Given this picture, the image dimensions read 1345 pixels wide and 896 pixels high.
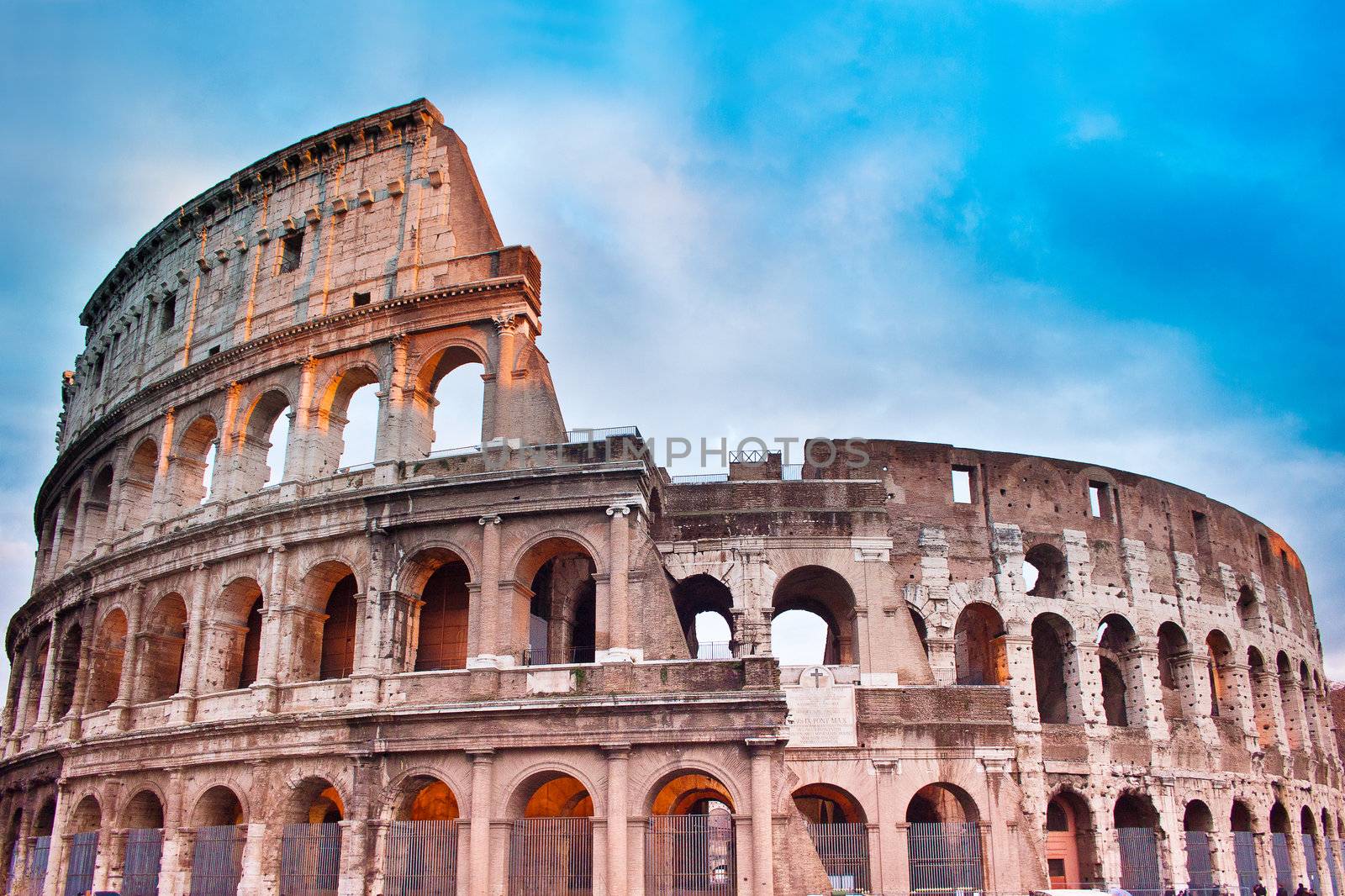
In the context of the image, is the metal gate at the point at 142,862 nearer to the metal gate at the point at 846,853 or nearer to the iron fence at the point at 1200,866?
the metal gate at the point at 846,853

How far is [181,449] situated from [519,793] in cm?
1179

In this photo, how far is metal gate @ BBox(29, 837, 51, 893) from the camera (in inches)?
896

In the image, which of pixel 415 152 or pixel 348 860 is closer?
pixel 348 860

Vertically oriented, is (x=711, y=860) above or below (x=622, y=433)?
below

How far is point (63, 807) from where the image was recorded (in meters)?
22.6

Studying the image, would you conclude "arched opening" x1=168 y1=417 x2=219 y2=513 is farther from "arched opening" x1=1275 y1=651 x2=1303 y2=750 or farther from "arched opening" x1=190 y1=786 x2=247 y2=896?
"arched opening" x1=1275 y1=651 x2=1303 y2=750

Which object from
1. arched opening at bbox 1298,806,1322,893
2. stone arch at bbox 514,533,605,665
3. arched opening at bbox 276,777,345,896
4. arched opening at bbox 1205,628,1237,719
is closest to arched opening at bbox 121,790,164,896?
arched opening at bbox 276,777,345,896

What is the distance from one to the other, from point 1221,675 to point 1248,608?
2.51 meters

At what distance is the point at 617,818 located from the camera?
678 inches

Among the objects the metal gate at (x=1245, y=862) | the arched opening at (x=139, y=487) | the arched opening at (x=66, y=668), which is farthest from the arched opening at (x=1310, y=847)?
the arched opening at (x=66, y=668)

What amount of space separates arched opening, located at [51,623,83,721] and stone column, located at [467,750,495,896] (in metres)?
12.3

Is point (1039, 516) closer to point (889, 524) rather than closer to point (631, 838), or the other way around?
point (889, 524)

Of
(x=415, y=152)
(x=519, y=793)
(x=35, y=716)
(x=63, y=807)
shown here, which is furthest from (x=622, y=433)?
(x=35, y=716)

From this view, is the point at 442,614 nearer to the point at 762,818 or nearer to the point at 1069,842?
the point at 762,818
